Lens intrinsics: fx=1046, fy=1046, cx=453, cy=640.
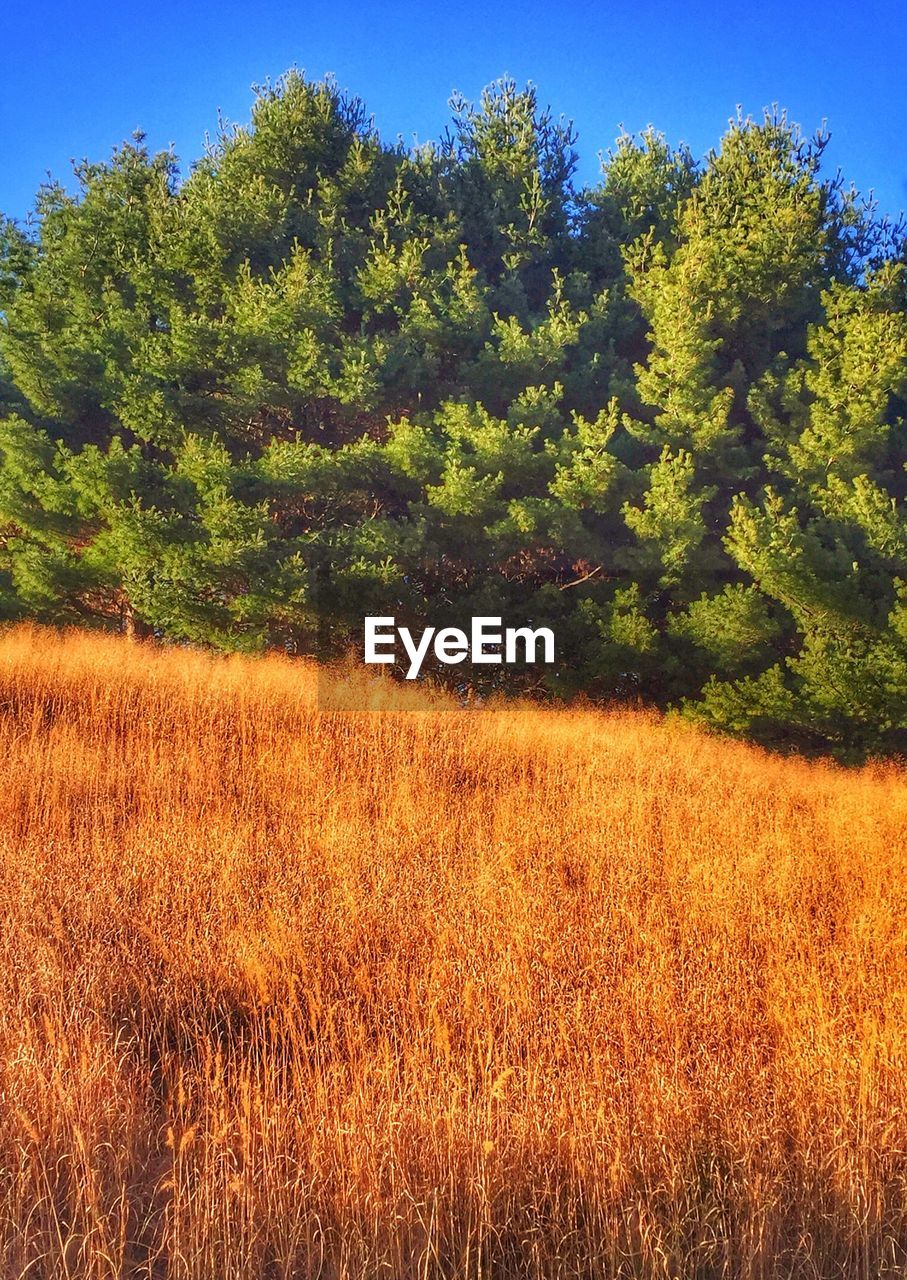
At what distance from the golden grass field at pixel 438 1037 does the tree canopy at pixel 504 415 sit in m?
6.57

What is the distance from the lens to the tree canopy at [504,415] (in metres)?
14.5

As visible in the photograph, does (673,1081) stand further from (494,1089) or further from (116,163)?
(116,163)

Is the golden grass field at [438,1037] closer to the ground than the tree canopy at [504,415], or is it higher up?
closer to the ground

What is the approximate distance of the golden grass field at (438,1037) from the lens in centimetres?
317

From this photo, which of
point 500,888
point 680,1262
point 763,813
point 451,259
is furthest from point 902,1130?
point 451,259

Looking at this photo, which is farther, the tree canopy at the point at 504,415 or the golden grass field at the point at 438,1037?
the tree canopy at the point at 504,415

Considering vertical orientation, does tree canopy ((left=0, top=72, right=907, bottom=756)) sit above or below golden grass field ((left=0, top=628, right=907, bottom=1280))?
above

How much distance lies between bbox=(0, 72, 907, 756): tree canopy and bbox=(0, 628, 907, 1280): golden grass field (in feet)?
21.6

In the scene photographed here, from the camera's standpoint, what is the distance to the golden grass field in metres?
3.17

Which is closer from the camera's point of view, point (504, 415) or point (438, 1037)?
point (438, 1037)

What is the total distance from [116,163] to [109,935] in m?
18.1

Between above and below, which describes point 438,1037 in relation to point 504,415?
below

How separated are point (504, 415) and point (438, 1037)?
14020mm

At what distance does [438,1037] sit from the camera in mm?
4059
